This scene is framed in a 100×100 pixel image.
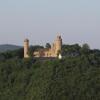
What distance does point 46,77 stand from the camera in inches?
1326

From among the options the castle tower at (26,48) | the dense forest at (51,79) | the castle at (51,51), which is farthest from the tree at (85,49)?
the dense forest at (51,79)

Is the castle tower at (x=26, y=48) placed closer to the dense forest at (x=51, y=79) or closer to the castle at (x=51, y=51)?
the castle at (x=51, y=51)

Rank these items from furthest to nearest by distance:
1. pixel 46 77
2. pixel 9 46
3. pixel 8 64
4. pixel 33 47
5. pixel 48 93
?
pixel 9 46 → pixel 33 47 → pixel 8 64 → pixel 46 77 → pixel 48 93

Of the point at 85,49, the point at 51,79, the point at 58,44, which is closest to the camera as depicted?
the point at 51,79

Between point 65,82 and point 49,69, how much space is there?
2070 millimetres

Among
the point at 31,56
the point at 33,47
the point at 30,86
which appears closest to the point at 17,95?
the point at 30,86

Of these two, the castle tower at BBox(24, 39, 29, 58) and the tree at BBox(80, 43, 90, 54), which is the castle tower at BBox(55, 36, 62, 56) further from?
the castle tower at BBox(24, 39, 29, 58)

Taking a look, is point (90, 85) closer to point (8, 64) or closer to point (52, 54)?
point (8, 64)

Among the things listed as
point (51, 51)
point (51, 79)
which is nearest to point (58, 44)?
point (51, 51)

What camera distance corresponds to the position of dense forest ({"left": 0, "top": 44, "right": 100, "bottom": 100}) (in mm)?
31422

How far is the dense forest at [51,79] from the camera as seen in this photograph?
103 feet

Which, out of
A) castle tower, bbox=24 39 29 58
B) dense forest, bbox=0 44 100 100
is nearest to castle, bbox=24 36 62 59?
castle tower, bbox=24 39 29 58

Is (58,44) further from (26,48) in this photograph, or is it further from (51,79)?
(51,79)

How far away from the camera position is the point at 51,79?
33.3 meters
